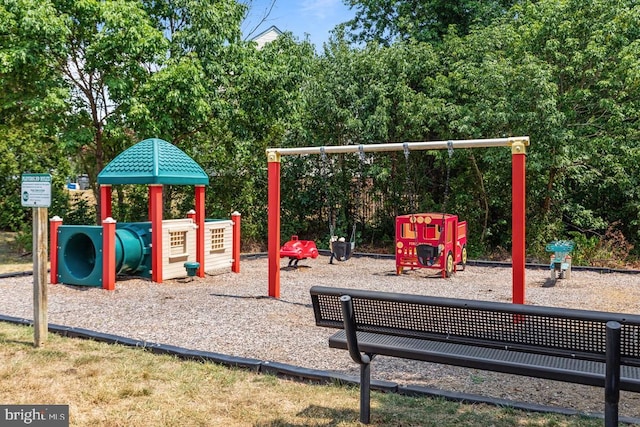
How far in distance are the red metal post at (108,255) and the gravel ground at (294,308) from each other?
163mm

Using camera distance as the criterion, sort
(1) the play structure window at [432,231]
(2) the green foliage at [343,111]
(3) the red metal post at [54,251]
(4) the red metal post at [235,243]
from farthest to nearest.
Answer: (2) the green foliage at [343,111] → (4) the red metal post at [235,243] → (1) the play structure window at [432,231] → (3) the red metal post at [54,251]

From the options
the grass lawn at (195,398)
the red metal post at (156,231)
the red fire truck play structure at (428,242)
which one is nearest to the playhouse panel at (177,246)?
the red metal post at (156,231)

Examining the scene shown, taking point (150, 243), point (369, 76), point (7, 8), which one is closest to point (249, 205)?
point (369, 76)

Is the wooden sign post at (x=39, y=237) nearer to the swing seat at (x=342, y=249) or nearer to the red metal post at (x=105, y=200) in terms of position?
the red metal post at (x=105, y=200)

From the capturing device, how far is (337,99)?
14.6 metres

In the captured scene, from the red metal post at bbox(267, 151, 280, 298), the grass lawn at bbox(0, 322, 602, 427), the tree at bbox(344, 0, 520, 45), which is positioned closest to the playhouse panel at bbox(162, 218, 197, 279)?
the red metal post at bbox(267, 151, 280, 298)

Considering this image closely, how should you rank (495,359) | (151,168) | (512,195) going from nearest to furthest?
(495,359), (512,195), (151,168)

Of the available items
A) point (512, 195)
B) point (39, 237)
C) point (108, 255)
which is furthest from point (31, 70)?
point (512, 195)

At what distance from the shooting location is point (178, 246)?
972 centimetres

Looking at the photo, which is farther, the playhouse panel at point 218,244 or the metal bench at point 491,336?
the playhouse panel at point 218,244

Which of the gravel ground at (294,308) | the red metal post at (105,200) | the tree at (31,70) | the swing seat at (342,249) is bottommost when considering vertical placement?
the gravel ground at (294,308)

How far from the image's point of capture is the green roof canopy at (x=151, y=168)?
9.11 m

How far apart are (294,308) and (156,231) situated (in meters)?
3.15

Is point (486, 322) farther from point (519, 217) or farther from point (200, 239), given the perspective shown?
point (200, 239)
